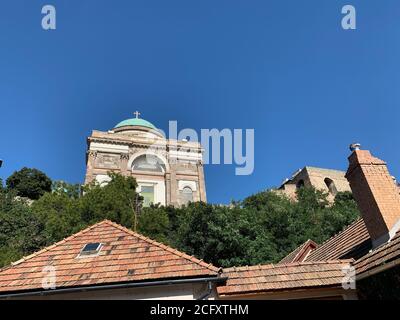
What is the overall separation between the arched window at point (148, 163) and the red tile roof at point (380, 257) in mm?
40078

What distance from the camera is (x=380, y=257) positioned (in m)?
8.40

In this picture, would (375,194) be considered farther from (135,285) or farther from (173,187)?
(173,187)

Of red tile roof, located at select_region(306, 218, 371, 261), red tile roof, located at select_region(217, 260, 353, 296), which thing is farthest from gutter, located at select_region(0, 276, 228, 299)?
red tile roof, located at select_region(306, 218, 371, 261)

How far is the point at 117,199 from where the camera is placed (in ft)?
84.7

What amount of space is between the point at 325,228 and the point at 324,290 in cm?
2345

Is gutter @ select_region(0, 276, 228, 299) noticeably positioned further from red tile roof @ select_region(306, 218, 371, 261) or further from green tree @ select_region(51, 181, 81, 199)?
green tree @ select_region(51, 181, 81, 199)

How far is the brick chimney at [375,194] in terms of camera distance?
945 centimetres

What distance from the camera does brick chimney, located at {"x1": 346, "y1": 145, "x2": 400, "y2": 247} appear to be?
9453 millimetres

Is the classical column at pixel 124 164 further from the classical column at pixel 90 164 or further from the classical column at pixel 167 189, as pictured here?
the classical column at pixel 167 189

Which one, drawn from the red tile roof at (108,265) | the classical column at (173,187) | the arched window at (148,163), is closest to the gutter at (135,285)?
the red tile roof at (108,265)

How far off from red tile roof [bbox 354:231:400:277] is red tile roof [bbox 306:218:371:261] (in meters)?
1.18

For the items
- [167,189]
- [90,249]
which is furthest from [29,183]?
[90,249]

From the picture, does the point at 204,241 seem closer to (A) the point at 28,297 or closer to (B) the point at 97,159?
(A) the point at 28,297
